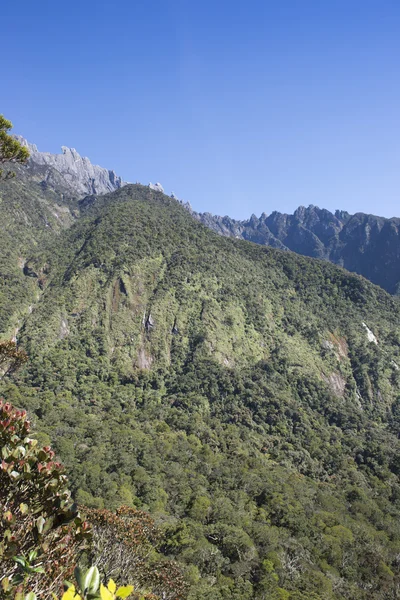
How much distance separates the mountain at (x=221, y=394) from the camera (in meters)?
41.1

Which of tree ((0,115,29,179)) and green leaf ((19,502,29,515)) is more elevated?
tree ((0,115,29,179))

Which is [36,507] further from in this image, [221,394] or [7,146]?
[221,394]

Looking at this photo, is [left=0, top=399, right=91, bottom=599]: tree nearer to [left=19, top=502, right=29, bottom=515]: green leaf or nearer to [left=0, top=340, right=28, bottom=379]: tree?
[left=19, top=502, right=29, bottom=515]: green leaf

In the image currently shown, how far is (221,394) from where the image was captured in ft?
328

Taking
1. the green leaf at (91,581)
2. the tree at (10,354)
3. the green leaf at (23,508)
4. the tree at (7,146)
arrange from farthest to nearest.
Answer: the tree at (10,354)
the tree at (7,146)
the green leaf at (23,508)
the green leaf at (91,581)

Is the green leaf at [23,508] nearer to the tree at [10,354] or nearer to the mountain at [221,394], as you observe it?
the tree at [10,354]

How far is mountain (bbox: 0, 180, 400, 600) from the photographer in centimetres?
4109

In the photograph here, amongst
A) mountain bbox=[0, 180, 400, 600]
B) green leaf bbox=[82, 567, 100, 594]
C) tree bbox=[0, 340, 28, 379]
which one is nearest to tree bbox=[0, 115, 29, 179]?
tree bbox=[0, 340, 28, 379]

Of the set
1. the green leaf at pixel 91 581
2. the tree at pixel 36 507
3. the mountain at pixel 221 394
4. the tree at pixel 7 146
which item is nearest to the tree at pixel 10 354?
the tree at pixel 7 146

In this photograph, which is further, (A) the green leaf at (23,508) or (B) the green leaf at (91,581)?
(A) the green leaf at (23,508)

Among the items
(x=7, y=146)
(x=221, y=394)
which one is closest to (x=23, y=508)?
(x=7, y=146)

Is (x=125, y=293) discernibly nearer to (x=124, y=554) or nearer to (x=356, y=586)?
(x=356, y=586)

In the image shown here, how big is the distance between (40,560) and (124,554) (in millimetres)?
15716

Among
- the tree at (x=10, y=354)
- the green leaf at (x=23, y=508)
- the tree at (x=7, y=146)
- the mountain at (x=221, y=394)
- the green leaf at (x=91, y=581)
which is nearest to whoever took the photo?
the green leaf at (x=91, y=581)
